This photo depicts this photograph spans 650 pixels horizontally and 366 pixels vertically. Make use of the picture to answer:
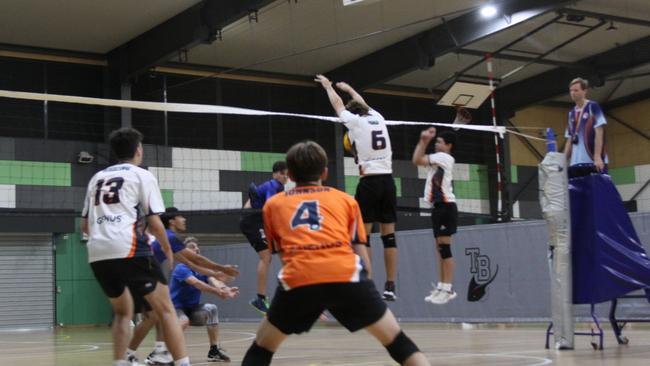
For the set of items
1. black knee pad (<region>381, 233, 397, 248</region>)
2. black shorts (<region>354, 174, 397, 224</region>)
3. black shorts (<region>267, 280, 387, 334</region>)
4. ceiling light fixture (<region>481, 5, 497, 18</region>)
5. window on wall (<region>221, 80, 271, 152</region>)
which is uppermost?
ceiling light fixture (<region>481, 5, 497, 18</region>)

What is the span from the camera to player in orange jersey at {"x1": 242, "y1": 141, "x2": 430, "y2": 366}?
4828mm

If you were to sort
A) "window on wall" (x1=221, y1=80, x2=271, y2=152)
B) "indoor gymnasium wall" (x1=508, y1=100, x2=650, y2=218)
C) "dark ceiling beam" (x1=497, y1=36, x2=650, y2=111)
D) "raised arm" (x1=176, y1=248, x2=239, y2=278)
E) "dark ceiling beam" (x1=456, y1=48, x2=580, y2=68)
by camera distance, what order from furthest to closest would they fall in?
"indoor gymnasium wall" (x1=508, y1=100, x2=650, y2=218), "dark ceiling beam" (x1=497, y1=36, x2=650, y2=111), "window on wall" (x1=221, y1=80, x2=271, y2=152), "dark ceiling beam" (x1=456, y1=48, x2=580, y2=68), "raised arm" (x1=176, y1=248, x2=239, y2=278)

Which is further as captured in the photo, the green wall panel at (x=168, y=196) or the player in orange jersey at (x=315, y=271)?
the green wall panel at (x=168, y=196)

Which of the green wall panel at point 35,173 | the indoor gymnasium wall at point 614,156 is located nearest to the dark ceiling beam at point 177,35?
the green wall panel at point 35,173

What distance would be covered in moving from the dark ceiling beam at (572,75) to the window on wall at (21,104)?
1517 cm

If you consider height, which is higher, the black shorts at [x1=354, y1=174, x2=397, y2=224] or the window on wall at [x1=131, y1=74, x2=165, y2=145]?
the window on wall at [x1=131, y1=74, x2=165, y2=145]

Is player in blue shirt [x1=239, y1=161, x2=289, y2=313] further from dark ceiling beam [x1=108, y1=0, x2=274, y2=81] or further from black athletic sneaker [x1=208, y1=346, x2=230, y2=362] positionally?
dark ceiling beam [x1=108, y1=0, x2=274, y2=81]

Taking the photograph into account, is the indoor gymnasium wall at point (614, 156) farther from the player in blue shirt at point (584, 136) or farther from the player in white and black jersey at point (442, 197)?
the player in white and black jersey at point (442, 197)

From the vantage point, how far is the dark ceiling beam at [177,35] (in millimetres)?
21688

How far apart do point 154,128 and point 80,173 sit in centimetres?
244

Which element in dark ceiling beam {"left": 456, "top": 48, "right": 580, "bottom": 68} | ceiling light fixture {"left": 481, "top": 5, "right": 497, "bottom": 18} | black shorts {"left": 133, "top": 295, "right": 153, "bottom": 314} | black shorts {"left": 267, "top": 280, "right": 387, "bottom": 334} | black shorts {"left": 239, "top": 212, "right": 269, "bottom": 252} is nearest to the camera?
black shorts {"left": 267, "top": 280, "right": 387, "bottom": 334}

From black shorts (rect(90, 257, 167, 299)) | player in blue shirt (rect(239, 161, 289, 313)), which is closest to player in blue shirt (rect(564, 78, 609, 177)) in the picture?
player in blue shirt (rect(239, 161, 289, 313))

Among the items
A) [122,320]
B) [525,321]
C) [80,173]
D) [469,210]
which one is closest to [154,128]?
[80,173]

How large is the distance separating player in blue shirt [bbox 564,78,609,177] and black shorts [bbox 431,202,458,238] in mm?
1479
